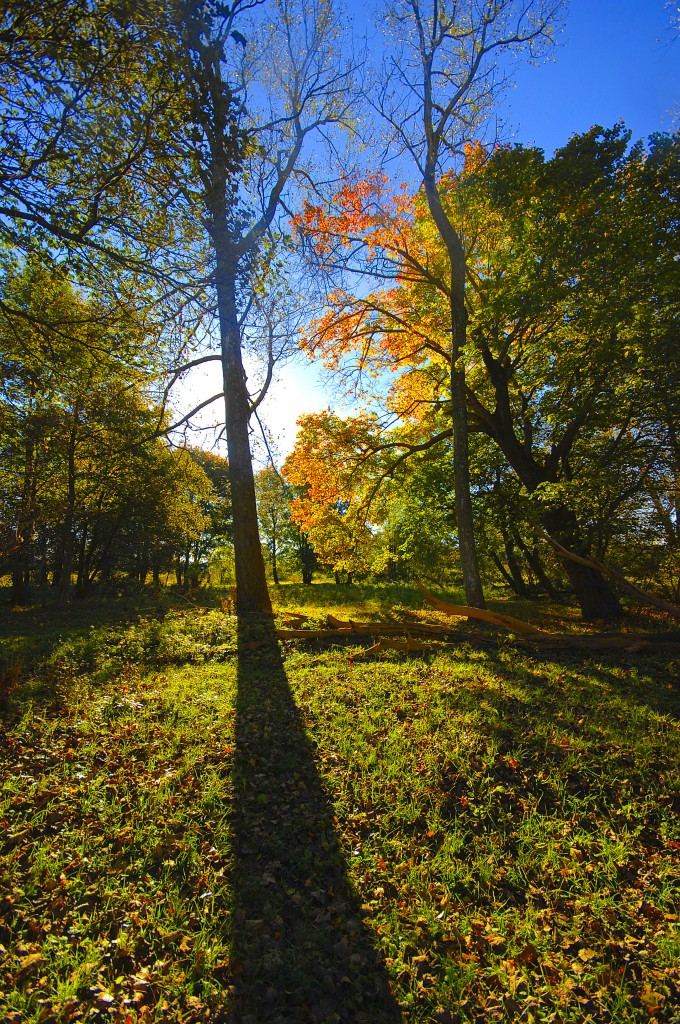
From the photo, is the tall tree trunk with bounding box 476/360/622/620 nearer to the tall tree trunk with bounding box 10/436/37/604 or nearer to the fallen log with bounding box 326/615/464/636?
the fallen log with bounding box 326/615/464/636

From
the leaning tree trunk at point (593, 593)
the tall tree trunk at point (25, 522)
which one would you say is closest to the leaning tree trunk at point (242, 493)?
the tall tree trunk at point (25, 522)

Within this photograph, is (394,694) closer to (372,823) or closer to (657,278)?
(372,823)

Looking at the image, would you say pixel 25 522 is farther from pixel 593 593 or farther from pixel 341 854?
pixel 593 593

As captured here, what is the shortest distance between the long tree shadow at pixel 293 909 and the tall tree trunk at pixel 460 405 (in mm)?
7144

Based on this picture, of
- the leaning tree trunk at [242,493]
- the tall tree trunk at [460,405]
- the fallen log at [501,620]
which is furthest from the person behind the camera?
the leaning tree trunk at [242,493]

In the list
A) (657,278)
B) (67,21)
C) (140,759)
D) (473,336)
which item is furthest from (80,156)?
(657,278)

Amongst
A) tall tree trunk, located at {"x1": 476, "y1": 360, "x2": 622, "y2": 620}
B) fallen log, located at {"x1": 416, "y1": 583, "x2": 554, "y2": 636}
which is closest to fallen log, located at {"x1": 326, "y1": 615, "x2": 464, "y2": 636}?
fallen log, located at {"x1": 416, "y1": 583, "x2": 554, "y2": 636}

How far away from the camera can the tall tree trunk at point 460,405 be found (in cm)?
1100

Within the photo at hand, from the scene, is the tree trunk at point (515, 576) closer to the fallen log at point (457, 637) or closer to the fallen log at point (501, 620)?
the fallen log at point (501, 620)

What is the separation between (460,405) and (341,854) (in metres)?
10.0

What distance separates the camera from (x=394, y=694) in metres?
6.25

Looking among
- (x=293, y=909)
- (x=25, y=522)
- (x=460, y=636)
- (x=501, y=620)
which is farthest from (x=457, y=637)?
(x=25, y=522)

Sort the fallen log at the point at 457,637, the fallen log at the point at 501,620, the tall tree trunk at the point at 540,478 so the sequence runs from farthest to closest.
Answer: the tall tree trunk at the point at 540,478, the fallen log at the point at 501,620, the fallen log at the point at 457,637

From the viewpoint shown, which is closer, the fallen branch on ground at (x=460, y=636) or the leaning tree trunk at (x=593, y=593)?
the fallen branch on ground at (x=460, y=636)
